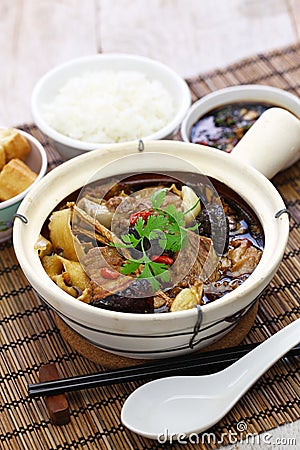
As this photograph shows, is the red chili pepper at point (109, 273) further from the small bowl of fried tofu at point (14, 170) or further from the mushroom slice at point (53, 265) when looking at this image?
the small bowl of fried tofu at point (14, 170)

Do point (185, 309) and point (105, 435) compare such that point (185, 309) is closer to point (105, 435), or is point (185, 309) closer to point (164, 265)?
point (164, 265)

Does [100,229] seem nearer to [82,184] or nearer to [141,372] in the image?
[82,184]

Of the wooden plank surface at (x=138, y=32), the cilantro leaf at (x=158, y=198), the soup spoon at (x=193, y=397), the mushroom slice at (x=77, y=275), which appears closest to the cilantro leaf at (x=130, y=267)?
the mushroom slice at (x=77, y=275)

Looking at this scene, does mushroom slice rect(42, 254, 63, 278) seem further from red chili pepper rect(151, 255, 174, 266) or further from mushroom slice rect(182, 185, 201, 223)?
mushroom slice rect(182, 185, 201, 223)

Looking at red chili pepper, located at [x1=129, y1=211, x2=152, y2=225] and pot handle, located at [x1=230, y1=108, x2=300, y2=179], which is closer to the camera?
red chili pepper, located at [x1=129, y1=211, x2=152, y2=225]

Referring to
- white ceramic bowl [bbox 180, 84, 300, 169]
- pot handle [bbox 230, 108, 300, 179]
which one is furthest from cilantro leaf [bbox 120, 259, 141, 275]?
white ceramic bowl [bbox 180, 84, 300, 169]

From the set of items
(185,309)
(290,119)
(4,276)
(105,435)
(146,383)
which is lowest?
(4,276)

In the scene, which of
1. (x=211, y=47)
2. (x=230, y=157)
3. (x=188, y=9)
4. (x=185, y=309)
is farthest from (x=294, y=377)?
(x=188, y=9)
